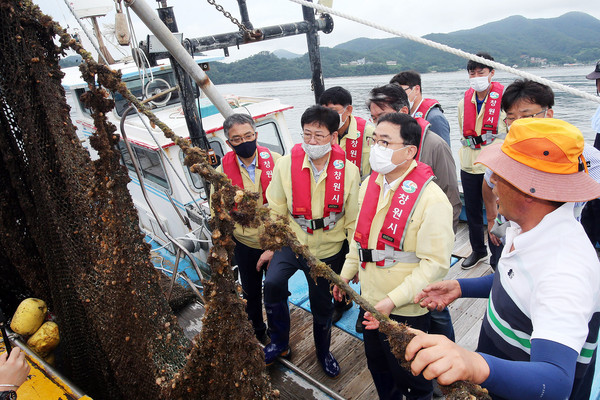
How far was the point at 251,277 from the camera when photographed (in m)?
3.02

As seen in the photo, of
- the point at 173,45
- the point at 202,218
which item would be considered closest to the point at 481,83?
the point at 173,45

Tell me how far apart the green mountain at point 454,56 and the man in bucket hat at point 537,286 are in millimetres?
17501

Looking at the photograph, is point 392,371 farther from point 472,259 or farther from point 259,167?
point 472,259

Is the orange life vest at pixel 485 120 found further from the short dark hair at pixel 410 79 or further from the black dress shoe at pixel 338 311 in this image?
the black dress shoe at pixel 338 311

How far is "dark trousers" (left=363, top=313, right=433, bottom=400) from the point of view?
1957mm

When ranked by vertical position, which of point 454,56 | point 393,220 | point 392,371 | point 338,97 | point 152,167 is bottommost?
point 392,371

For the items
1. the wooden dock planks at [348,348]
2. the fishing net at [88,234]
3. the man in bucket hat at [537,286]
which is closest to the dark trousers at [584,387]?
the man in bucket hat at [537,286]

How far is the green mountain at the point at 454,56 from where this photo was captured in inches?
1200

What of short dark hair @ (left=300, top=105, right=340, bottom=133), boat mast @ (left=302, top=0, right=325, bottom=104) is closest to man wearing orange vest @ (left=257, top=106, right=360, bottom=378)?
short dark hair @ (left=300, top=105, right=340, bottom=133)

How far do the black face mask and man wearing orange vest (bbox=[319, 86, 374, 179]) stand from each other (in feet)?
3.03

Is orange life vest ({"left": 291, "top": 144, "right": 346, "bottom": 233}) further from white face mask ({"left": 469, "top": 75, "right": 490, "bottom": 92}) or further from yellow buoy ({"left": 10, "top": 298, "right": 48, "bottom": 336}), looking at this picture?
white face mask ({"left": 469, "top": 75, "right": 490, "bottom": 92})

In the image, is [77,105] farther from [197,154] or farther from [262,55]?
[262,55]

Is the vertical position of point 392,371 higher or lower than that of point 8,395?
lower

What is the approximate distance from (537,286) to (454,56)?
4674cm
